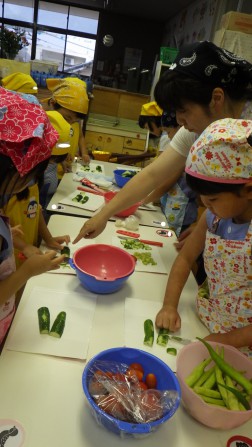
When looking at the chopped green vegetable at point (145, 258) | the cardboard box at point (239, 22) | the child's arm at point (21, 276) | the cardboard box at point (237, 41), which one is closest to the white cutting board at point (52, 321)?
the child's arm at point (21, 276)

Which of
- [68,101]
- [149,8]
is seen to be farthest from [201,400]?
[149,8]

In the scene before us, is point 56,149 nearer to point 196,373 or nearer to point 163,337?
point 163,337

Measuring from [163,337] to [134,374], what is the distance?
0.22 metres

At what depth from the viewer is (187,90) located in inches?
45.5

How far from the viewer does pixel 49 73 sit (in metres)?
5.36

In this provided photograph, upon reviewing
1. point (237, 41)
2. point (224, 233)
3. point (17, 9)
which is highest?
point (17, 9)

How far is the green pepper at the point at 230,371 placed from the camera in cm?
74

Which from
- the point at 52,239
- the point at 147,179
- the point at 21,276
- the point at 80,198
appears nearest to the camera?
the point at 21,276

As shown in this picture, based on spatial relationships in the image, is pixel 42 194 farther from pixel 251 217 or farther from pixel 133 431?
pixel 133 431

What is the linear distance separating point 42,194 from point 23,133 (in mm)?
1312

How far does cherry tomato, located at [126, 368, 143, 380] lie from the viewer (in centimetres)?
75

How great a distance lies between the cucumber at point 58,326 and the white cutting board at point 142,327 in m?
0.18

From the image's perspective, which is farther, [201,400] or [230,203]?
[230,203]

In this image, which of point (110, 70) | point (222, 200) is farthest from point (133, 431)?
point (110, 70)
